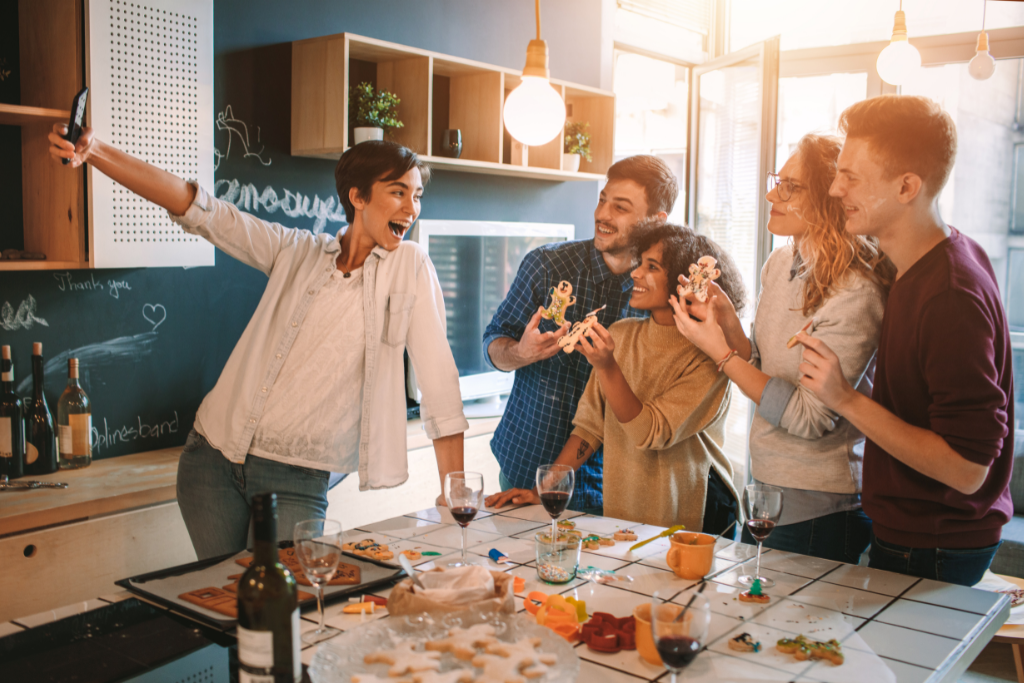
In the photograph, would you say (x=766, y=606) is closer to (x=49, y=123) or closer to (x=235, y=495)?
(x=235, y=495)

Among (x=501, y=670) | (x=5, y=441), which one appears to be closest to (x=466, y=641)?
(x=501, y=670)

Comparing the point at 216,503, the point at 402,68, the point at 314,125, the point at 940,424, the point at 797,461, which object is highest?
the point at 402,68

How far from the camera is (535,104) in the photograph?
195 centimetres

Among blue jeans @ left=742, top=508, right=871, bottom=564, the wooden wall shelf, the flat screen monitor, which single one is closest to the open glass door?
the flat screen monitor

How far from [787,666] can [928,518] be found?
642 millimetres

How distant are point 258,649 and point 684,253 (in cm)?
155

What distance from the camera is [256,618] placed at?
0.98 metres

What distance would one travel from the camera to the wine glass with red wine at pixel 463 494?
1.53m

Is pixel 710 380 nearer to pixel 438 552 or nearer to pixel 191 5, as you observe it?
pixel 438 552

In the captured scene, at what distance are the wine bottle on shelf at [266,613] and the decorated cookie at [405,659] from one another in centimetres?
Answer: 15

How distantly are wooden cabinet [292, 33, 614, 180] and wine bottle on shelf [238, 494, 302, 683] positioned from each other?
7.46ft

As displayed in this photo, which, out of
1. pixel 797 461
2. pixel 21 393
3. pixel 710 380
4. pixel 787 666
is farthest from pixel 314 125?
pixel 787 666

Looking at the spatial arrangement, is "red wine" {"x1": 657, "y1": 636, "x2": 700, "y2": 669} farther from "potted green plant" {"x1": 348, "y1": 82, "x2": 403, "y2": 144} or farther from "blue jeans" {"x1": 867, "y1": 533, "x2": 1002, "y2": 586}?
"potted green plant" {"x1": 348, "y1": 82, "x2": 403, "y2": 144}

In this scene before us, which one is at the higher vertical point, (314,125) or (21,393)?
(314,125)
